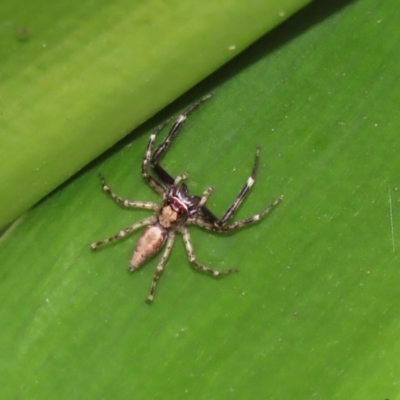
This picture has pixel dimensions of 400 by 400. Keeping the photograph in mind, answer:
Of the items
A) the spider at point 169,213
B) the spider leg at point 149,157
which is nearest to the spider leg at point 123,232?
the spider at point 169,213

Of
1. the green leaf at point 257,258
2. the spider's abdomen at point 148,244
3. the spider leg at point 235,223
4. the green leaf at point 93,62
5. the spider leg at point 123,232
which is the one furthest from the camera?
the spider's abdomen at point 148,244

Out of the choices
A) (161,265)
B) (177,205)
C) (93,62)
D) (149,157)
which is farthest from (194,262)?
(93,62)

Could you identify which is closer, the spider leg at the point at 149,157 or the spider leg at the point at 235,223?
the spider leg at the point at 235,223

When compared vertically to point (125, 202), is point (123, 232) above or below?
below

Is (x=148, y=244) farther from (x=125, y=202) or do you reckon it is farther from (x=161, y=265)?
(x=125, y=202)

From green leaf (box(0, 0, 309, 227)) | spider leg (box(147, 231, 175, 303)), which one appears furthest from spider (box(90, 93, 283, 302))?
green leaf (box(0, 0, 309, 227))

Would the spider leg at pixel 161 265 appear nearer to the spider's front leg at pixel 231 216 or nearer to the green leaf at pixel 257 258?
the green leaf at pixel 257 258

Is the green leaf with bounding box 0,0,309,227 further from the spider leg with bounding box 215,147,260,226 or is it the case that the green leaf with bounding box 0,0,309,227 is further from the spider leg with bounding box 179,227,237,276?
the spider leg with bounding box 179,227,237,276
